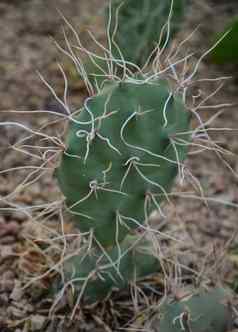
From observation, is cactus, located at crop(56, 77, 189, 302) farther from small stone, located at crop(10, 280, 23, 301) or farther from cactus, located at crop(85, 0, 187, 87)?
cactus, located at crop(85, 0, 187, 87)

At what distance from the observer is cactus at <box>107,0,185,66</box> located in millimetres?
1964

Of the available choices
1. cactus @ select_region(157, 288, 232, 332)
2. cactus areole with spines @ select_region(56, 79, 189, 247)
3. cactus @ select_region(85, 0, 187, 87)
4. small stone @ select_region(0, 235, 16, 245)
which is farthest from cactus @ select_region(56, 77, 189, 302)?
cactus @ select_region(85, 0, 187, 87)

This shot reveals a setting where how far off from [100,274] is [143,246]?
10 cm

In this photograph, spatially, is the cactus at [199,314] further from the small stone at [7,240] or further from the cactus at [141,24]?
the cactus at [141,24]

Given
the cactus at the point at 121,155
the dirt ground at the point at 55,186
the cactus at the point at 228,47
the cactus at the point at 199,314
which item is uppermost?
the cactus at the point at 121,155

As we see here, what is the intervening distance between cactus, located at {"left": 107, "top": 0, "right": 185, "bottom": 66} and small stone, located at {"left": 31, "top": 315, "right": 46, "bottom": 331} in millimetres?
773

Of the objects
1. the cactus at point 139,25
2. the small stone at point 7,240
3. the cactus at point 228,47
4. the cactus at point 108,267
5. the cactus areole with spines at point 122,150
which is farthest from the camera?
the cactus at point 139,25

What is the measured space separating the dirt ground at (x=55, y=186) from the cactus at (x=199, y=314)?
6 centimetres

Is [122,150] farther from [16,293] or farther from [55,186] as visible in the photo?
[55,186]

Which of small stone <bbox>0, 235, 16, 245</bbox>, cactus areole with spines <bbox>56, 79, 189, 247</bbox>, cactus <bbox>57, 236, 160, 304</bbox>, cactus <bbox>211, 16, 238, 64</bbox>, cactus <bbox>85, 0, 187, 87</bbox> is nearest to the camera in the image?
cactus areole with spines <bbox>56, 79, 189, 247</bbox>

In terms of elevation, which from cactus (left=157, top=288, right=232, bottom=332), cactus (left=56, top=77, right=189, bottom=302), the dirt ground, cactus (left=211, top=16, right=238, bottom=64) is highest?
cactus (left=56, top=77, right=189, bottom=302)

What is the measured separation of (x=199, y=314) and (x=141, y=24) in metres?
0.94

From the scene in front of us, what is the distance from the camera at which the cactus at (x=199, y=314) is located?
1.31 m

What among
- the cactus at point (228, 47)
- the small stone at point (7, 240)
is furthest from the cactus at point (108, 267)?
the cactus at point (228, 47)
